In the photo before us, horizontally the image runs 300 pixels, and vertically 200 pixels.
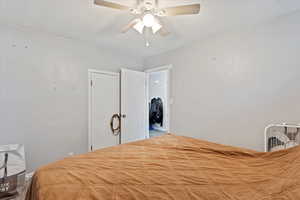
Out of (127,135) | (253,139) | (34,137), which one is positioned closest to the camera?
(253,139)

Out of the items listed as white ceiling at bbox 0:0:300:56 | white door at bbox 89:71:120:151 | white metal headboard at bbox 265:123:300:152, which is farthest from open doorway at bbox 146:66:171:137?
white metal headboard at bbox 265:123:300:152

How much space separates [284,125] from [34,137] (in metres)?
3.55

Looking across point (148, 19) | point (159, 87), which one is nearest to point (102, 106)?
point (148, 19)

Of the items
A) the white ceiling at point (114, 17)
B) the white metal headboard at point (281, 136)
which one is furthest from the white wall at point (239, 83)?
the white ceiling at point (114, 17)

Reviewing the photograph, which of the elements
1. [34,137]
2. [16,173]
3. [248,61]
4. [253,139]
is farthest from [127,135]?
[248,61]

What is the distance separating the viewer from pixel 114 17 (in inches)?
84.2

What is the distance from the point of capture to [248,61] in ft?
7.52

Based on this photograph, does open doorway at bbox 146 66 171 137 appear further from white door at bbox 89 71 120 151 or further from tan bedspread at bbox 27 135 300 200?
tan bedspread at bbox 27 135 300 200

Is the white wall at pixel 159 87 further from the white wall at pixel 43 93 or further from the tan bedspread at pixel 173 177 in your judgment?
the tan bedspread at pixel 173 177

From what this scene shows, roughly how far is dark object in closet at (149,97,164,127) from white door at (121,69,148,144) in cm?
229

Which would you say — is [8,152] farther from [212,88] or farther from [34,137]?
[212,88]

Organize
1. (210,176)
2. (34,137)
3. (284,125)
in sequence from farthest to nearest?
(34,137) → (284,125) → (210,176)

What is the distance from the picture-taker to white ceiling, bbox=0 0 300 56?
182 cm

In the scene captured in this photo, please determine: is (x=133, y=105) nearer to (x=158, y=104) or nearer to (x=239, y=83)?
(x=239, y=83)
